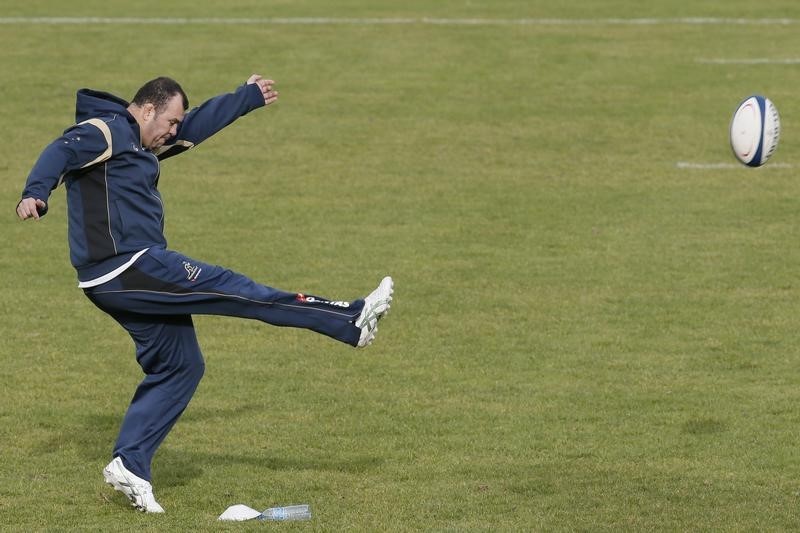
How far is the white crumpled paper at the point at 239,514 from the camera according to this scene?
8836mm

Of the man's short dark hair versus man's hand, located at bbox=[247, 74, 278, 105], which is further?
man's hand, located at bbox=[247, 74, 278, 105]

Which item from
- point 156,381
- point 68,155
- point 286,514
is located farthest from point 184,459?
point 68,155

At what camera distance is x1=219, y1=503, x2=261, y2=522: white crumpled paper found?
29.0 ft

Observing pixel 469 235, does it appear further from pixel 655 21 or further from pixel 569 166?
pixel 655 21

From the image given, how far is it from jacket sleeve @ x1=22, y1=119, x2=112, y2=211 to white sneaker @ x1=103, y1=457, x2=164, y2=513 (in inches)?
68.5

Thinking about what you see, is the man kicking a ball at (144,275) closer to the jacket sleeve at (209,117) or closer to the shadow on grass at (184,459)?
the jacket sleeve at (209,117)

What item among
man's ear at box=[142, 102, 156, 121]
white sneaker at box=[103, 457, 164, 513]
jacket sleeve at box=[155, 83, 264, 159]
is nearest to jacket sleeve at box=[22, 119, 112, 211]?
man's ear at box=[142, 102, 156, 121]

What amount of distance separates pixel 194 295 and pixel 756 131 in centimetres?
595

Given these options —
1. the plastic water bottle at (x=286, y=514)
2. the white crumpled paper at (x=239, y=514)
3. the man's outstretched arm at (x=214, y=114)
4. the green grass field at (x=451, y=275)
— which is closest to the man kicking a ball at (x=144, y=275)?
the man's outstretched arm at (x=214, y=114)

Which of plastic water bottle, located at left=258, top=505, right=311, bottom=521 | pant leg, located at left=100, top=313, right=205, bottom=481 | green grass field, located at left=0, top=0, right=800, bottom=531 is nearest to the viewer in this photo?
plastic water bottle, located at left=258, top=505, right=311, bottom=521

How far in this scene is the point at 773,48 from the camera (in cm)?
2588

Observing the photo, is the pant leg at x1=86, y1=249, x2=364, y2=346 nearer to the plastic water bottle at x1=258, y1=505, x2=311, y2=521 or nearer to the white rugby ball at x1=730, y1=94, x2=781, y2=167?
the plastic water bottle at x1=258, y1=505, x2=311, y2=521

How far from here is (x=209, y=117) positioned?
9641 mm

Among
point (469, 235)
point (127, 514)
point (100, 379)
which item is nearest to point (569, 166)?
point (469, 235)
